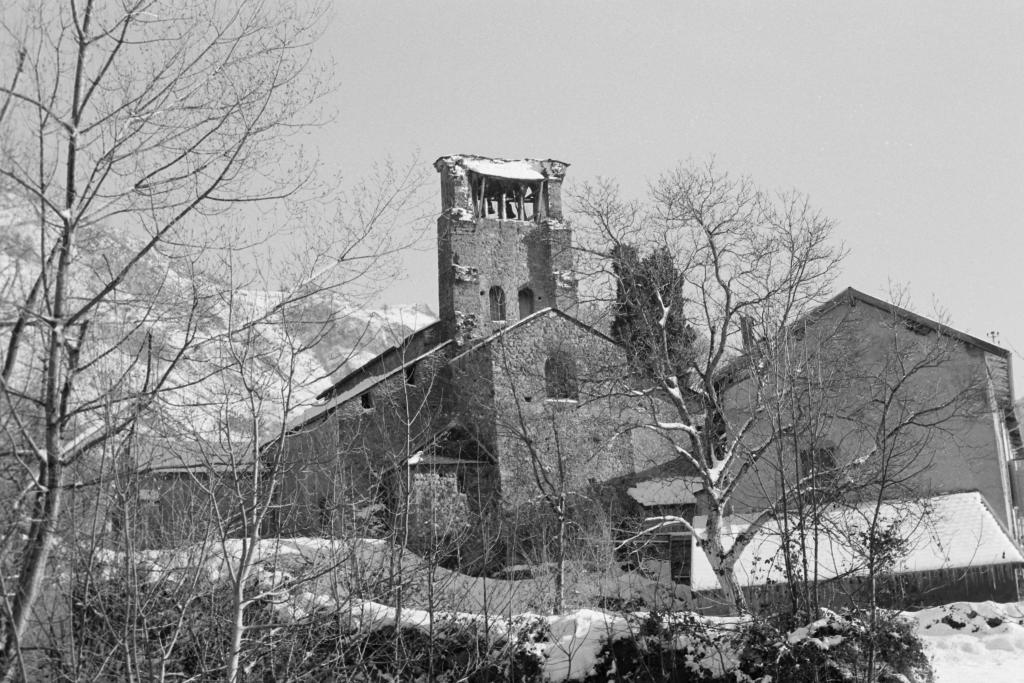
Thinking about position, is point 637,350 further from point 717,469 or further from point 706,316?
point 717,469

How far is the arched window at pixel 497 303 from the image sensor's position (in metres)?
32.7

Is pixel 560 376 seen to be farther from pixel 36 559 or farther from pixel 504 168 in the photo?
pixel 36 559

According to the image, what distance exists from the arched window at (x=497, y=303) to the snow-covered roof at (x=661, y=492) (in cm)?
1041

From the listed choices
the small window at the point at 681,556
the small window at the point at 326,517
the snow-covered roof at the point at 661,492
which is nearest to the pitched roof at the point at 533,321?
the snow-covered roof at the point at 661,492

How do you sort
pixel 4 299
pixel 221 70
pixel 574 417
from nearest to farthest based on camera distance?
1. pixel 4 299
2. pixel 221 70
3. pixel 574 417

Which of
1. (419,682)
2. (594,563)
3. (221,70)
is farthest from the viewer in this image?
(594,563)

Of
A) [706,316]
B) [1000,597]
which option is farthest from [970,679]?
[706,316]

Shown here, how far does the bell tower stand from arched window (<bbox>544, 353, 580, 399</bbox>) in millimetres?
6021

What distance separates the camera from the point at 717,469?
1575cm

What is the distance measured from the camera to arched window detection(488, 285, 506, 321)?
32.7 m

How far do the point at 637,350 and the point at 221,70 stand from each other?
12.2 metres

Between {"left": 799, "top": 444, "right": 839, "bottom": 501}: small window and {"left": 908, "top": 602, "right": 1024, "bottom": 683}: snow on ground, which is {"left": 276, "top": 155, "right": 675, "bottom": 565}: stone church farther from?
{"left": 908, "top": 602, "right": 1024, "bottom": 683}: snow on ground

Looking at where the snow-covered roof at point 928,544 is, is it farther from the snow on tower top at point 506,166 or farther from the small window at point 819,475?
the snow on tower top at point 506,166

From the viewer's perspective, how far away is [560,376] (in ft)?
81.4
